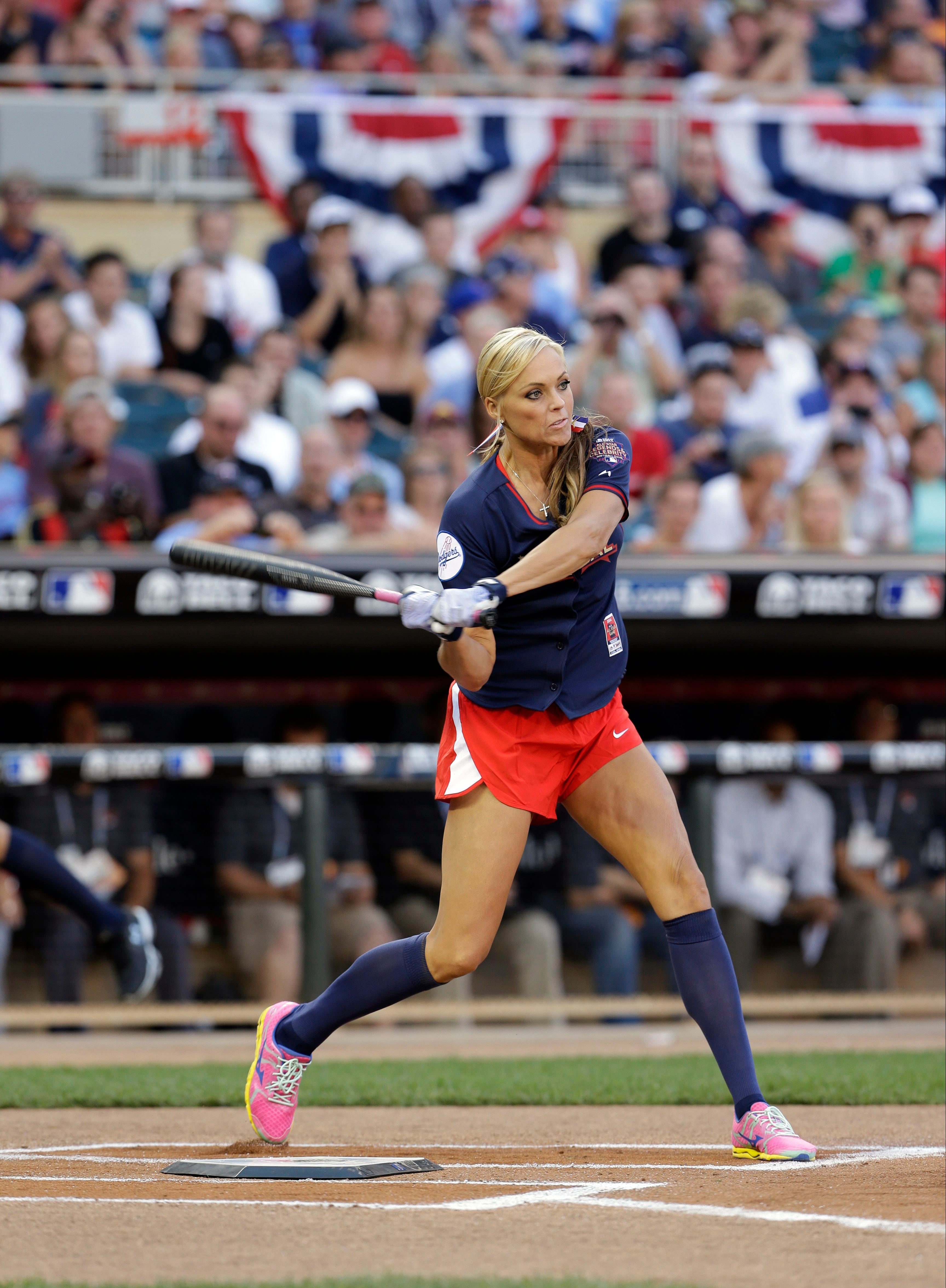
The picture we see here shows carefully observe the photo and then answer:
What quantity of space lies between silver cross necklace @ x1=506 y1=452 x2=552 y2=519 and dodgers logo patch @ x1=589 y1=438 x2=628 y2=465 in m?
0.14

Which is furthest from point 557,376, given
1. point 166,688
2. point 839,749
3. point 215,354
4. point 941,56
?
point 941,56

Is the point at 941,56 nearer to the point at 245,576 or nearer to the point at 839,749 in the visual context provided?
the point at 839,749

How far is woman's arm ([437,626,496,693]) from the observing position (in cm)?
364

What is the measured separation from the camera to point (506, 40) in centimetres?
1266

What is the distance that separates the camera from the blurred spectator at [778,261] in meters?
11.8

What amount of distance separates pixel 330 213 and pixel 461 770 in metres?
7.49

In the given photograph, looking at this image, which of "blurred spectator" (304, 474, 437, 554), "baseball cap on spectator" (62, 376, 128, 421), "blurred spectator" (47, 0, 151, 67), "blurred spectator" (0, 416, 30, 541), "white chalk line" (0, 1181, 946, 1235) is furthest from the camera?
"blurred spectator" (47, 0, 151, 67)

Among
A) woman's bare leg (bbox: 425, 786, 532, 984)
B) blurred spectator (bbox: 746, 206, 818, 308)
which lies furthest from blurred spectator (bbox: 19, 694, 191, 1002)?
blurred spectator (bbox: 746, 206, 818, 308)

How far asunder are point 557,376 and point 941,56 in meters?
11.1

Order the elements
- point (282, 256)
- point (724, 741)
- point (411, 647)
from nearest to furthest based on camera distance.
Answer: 1. point (411, 647)
2. point (724, 741)
3. point (282, 256)

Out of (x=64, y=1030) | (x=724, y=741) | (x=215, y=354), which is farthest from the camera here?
(x=215, y=354)

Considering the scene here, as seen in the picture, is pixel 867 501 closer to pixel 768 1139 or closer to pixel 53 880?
pixel 53 880

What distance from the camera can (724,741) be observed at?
9125mm

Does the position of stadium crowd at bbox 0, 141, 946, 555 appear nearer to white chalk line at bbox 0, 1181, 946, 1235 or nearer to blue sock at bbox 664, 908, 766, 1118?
blue sock at bbox 664, 908, 766, 1118
